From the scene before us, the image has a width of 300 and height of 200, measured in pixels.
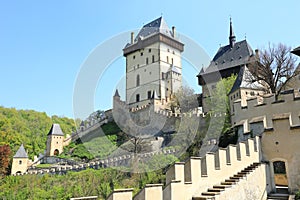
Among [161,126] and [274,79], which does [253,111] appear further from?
[161,126]

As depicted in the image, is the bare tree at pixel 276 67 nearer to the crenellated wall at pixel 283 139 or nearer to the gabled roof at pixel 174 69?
the crenellated wall at pixel 283 139

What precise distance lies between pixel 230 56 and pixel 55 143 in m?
34.0

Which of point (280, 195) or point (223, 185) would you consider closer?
point (223, 185)

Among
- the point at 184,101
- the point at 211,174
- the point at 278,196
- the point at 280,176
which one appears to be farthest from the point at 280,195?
the point at 184,101

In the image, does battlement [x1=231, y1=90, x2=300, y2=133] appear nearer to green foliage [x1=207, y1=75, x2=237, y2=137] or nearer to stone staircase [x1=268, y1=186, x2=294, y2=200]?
stone staircase [x1=268, y1=186, x2=294, y2=200]

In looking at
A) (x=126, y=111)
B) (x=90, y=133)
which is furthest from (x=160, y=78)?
(x=90, y=133)

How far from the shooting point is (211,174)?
831 centimetres

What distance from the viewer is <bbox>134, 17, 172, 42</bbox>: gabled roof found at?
193 ft

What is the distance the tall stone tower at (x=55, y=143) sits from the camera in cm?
4781

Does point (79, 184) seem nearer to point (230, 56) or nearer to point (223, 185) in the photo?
point (223, 185)

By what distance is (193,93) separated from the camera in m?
43.2

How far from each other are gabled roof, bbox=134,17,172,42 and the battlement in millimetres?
45138

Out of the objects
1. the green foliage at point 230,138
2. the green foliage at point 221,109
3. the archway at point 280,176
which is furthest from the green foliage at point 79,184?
the green foliage at point 221,109

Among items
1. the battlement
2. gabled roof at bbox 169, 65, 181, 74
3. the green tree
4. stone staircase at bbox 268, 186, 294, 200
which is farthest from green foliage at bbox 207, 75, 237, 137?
gabled roof at bbox 169, 65, 181, 74
